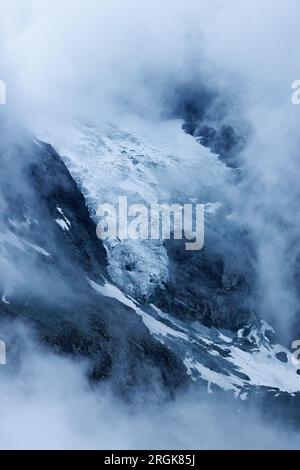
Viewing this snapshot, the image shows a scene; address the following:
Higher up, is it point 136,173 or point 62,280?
point 136,173

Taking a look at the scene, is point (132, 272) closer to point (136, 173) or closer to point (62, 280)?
point (62, 280)

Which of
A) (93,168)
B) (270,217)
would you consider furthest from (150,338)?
(270,217)

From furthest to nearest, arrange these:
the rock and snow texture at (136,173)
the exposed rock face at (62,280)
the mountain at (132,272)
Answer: the rock and snow texture at (136,173) → the mountain at (132,272) → the exposed rock face at (62,280)

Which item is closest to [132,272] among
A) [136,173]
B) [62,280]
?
[62,280]

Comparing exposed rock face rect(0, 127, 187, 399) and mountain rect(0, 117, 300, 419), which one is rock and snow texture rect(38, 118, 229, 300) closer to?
mountain rect(0, 117, 300, 419)

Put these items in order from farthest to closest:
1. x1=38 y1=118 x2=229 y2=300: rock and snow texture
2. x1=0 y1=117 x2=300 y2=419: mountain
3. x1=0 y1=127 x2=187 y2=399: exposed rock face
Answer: x1=38 y1=118 x2=229 y2=300: rock and snow texture → x1=0 y1=117 x2=300 y2=419: mountain → x1=0 y1=127 x2=187 y2=399: exposed rock face

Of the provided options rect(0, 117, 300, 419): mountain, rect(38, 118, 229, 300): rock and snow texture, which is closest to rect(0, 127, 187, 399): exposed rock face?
rect(0, 117, 300, 419): mountain

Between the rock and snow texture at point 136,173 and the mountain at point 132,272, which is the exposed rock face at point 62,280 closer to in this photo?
the mountain at point 132,272

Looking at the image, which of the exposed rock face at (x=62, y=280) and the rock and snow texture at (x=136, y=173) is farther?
the rock and snow texture at (x=136, y=173)

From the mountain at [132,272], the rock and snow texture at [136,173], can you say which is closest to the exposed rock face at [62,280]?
the mountain at [132,272]
